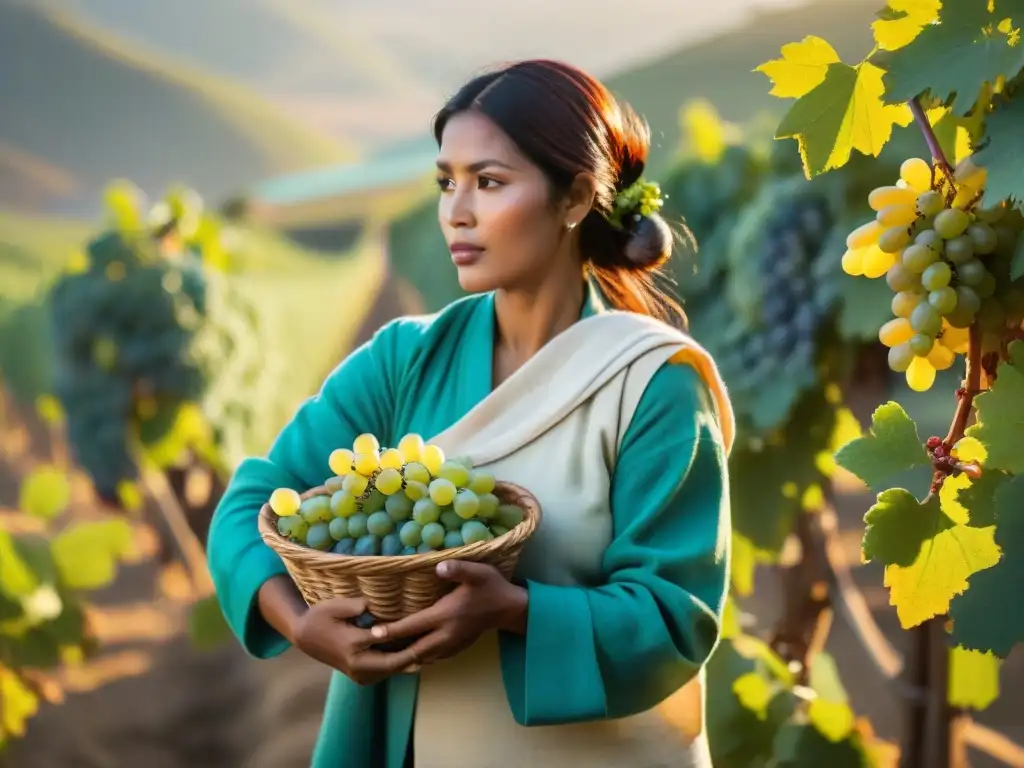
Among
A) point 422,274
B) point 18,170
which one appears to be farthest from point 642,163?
point 18,170

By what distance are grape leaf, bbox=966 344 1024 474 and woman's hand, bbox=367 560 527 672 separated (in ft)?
1.70

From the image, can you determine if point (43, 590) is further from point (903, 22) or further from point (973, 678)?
point (903, 22)

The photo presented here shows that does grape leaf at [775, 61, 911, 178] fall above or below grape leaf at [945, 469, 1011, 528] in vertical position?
above

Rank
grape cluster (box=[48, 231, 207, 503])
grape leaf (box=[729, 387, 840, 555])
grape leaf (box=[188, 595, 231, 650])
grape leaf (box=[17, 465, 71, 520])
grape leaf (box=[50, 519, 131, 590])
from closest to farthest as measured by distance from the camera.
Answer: grape leaf (box=[729, 387, 840, 555]) < grape leaf (box=[50, 519, 131, 590]) < grape leaf (box=[17, 465, 71, 520]) < grape leaf (box=[188, 595, 231, 650]) < grape cluster (box=[48, 231, 207, 503])

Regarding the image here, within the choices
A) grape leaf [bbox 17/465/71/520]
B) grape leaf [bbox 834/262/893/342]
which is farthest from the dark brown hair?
grape leaf [bbox 17/465/71/520]

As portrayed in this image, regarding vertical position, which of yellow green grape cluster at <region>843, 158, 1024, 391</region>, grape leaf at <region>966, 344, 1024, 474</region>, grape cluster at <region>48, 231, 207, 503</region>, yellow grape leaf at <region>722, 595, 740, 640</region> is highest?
yellow green grape cluster at <region>843, 158, 1024, 391</region>

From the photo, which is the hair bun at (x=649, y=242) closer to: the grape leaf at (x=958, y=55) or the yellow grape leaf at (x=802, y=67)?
the yellow grape leaf at (x=802, y=67)

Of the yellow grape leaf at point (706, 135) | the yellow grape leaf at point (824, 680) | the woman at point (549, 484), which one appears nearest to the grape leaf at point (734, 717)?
the yellow grape leaf at point (824, 680)

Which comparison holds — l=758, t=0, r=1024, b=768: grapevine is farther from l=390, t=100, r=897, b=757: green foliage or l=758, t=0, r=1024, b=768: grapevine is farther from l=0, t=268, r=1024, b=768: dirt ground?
l=0, t=268, r=1024, b=768: dirt ground

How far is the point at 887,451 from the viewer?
1.20 meters

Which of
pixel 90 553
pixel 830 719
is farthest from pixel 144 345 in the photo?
pixel 830 719

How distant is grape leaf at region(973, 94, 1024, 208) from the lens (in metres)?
1.04

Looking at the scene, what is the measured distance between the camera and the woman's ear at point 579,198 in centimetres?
151

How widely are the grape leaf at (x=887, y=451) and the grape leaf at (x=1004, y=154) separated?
193 mm
